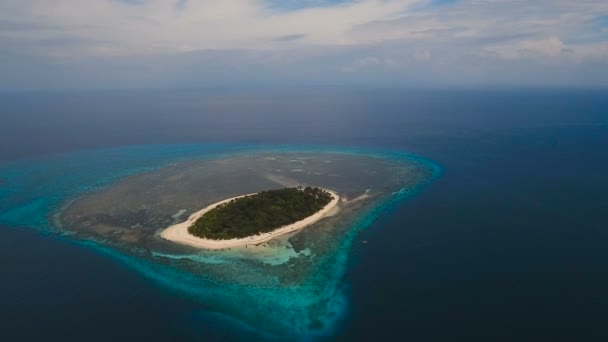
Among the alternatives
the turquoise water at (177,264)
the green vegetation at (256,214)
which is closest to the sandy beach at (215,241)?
the green vegetation at (256,214)

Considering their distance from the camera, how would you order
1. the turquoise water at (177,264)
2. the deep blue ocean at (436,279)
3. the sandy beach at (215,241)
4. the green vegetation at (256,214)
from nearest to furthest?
the deep blue ocean at (436,279) < the turquoise water at (177,264) < the sandy beach at (215,241) < the green vegetation at (256,214)

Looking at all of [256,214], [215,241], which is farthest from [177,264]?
[256,214]

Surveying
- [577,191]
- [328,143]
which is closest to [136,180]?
[328,143]

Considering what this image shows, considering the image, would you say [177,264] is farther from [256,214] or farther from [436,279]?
[436,279]

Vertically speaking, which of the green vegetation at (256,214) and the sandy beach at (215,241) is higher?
the green vegetation at (256,214)

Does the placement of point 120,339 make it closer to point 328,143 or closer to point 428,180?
point 428,180

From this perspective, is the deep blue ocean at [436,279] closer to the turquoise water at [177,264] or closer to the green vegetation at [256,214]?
the turquoise water at [177,264]
